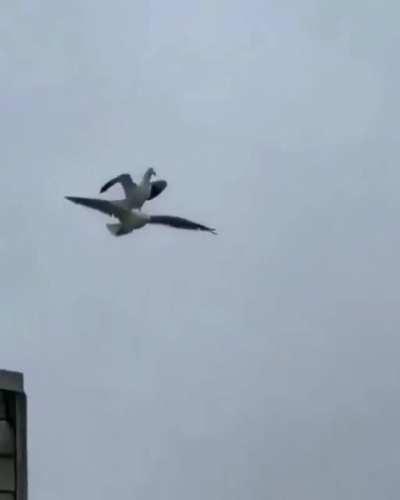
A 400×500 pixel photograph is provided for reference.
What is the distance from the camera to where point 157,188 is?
22453 millimetres

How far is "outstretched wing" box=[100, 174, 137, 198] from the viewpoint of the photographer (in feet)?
70.2

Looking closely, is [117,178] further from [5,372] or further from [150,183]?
[5,372]

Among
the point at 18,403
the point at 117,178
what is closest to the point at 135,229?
the point at 117,178

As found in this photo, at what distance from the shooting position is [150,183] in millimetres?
22281

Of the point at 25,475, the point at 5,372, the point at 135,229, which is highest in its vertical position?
the point at 135,229

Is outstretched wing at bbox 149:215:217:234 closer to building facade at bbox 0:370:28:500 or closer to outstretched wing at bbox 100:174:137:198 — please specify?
outstretched wing at bbox 100:174:137:198

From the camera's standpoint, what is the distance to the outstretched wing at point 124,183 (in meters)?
21.4

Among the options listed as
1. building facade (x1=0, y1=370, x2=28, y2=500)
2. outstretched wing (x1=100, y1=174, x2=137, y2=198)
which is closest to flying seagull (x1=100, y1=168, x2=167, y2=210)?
outstretched wing (x1=100, y1=174, x2=137, y2=198)

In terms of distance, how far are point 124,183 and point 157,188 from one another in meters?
0.87

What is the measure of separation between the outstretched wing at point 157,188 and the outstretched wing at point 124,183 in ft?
1.18

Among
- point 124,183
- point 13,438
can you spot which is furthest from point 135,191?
point 13,438

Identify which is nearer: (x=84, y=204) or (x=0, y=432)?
(x=0, y=432)

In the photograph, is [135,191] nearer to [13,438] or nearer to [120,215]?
[120,215]

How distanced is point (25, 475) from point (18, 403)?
90 cm
